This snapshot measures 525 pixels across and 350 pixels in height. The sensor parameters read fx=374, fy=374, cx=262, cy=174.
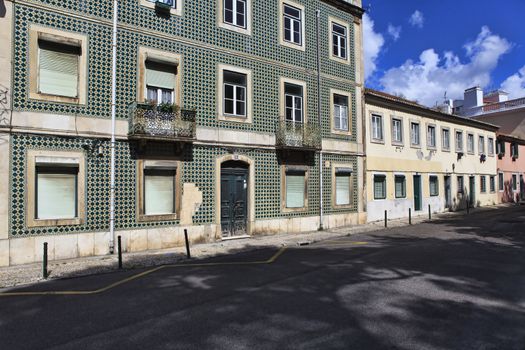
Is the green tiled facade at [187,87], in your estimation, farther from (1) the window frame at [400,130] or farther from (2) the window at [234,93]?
(1) the window frame at [400,130]

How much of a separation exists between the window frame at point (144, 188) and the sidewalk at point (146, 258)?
1.14 meters

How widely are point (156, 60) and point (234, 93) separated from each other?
3.30 metres

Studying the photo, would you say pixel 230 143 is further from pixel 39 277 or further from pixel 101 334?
pixel 101 334

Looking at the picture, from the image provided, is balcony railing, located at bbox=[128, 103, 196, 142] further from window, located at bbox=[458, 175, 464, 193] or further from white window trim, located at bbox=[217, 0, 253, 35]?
window, located at bbox=[458, 175, 464, 193]

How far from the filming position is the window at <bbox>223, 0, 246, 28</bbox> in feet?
48.1

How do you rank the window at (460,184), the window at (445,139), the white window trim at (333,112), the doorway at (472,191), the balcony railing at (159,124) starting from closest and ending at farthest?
the balcony railing at (159,124), the white window trim at (333,112), the window at (445,139), the window at (460,184), the doorway at (472,191)

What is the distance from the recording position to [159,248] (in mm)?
12461

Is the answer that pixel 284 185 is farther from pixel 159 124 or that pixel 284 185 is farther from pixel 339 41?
pixel 339 41

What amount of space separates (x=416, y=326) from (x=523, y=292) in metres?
2.93

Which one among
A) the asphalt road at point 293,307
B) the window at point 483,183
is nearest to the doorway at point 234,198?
the asphalt road at point 293,307

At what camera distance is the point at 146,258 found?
35.2 feet

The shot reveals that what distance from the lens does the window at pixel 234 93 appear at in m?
14.5

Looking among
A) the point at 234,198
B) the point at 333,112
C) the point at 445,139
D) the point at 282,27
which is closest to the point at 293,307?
the point at 234,198

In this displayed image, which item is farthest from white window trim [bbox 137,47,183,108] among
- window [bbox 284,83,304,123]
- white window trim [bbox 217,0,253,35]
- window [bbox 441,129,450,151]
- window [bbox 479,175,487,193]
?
window [bbox 479,175,487,193]
